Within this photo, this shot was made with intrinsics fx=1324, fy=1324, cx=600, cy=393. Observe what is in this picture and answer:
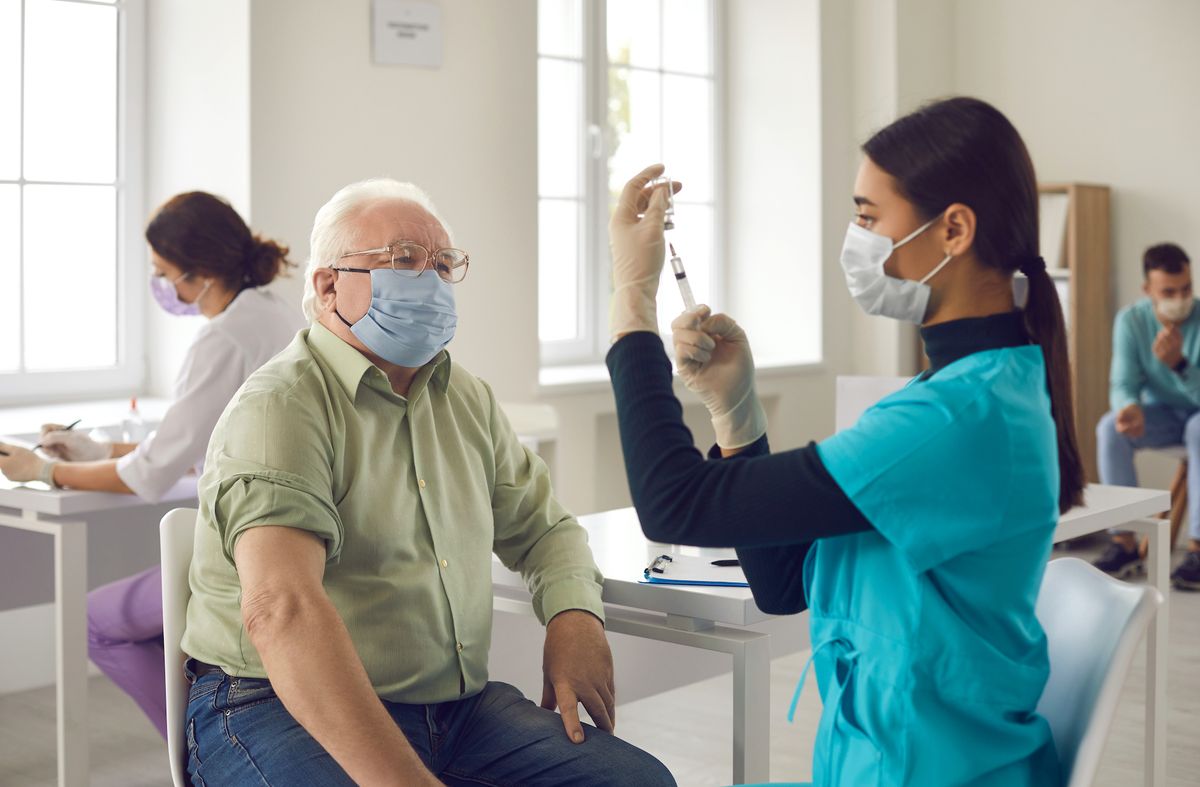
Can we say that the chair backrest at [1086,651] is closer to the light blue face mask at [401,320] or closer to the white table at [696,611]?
the white table at [696,611]

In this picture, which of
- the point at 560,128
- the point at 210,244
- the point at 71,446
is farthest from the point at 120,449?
the point at 560,128

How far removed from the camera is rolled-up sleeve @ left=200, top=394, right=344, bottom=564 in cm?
146

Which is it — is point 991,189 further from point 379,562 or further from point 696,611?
point 379,562

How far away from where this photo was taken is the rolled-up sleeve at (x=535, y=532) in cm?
177

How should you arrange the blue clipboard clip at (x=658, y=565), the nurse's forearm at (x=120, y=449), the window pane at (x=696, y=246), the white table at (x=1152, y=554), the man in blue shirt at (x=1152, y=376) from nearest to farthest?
the blue clipboard clip at (x=658, y=565), the white table at (x=1152, y=554), the nurse's forearm at (x=120, y=449), the man in blue shirt at (x=1152, y=376), the window pane at (x=696, y=246)

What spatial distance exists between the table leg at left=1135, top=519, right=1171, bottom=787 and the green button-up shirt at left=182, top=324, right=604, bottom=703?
4.10 ft

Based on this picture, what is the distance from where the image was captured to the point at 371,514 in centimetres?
160

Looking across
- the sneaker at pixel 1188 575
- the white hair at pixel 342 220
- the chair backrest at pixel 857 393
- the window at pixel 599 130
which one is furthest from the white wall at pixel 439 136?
the sneaker at pixel 1188 575

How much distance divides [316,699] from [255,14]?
2776 millimetres

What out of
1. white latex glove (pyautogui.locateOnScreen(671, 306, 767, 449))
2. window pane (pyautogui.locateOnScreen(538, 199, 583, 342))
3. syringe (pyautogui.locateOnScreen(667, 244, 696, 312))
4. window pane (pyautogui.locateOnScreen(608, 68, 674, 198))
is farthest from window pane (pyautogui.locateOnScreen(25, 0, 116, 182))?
white latex glove (pyautogui.locateOnScreen(671, 306, 767, 449))

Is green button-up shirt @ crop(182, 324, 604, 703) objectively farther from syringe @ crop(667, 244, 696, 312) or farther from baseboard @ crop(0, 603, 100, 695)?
baseboard @ crop(0, 603, 100, 695)

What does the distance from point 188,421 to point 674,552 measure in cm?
119

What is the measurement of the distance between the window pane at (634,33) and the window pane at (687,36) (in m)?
0.06

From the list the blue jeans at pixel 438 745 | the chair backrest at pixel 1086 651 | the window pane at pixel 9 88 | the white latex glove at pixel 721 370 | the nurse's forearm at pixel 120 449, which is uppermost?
the window pane at pixel 9 88
